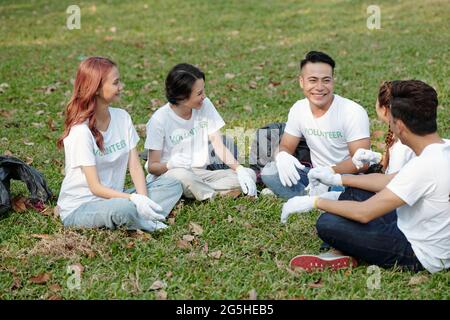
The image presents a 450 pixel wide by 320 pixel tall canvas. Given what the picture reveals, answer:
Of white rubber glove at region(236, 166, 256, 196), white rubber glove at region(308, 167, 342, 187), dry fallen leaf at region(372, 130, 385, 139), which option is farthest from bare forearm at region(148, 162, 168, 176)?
dry fallen leaf at region(372, 130, 385, 139)

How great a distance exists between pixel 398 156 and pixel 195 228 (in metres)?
1.46

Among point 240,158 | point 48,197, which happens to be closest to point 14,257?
point 48,197

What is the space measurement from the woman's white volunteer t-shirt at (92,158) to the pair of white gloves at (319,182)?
49.3 inches

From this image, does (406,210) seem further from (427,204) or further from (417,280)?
(417,280)

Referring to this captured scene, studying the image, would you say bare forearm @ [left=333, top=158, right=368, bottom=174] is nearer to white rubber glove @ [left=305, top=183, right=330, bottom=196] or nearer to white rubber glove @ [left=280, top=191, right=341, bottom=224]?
white rubber glove @ [left=305, top=183, right=330, bottom=196]

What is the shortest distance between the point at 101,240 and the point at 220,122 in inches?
60.7

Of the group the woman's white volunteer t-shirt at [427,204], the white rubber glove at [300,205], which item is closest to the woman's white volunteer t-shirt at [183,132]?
the white rubber glove at [300,205]

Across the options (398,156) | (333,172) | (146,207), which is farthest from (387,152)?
Result: (146,207)

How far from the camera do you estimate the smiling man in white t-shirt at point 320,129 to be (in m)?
4.64

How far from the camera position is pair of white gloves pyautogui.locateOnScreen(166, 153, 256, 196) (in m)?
4.78

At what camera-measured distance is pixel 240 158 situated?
18.4 ft

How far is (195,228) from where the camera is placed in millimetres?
4281
